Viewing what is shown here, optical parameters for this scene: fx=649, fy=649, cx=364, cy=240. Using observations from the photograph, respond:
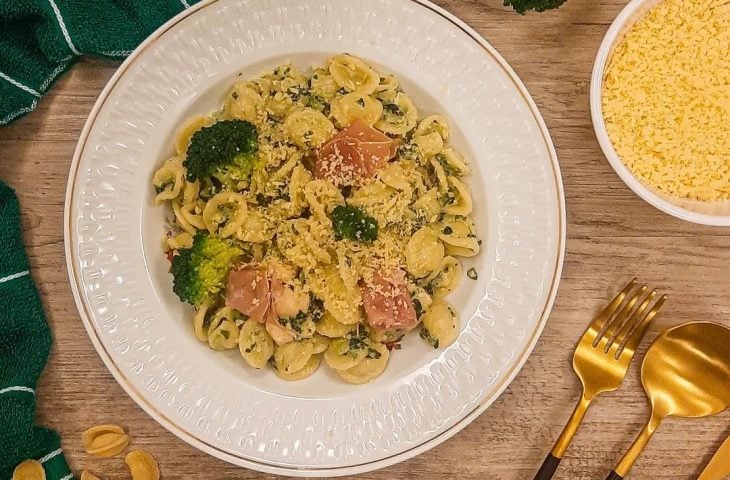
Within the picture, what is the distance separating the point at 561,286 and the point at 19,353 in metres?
1.83

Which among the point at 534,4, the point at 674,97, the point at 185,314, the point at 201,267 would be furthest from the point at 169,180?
the point at 674,97

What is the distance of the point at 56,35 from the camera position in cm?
209

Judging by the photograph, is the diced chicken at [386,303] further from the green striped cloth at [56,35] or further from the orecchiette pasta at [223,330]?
the green striped cloth at [56,35]

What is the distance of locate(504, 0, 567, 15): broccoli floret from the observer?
80.4 inches

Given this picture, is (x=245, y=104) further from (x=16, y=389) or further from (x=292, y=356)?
(x=16, y=389)

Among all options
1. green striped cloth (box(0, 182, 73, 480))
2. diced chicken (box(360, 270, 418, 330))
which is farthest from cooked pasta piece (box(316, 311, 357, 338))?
green striped cloth (box(0, 182, 73, 480))

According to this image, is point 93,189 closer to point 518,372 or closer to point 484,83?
point 484,83

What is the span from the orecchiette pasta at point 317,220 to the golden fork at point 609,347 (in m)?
0.47

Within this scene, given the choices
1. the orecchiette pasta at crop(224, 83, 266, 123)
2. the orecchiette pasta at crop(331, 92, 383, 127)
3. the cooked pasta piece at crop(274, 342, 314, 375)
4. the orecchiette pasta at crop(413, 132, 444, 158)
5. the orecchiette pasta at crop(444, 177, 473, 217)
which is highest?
the orecchiette pasta at crop(224, 83, 266, 123)

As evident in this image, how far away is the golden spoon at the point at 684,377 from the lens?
2.18 meters

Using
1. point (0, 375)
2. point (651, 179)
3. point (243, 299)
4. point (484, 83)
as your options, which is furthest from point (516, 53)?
point (0, 375)

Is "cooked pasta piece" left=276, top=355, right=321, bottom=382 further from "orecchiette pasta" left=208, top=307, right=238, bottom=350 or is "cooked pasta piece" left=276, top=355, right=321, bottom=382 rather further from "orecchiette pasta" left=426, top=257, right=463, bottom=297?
"orecchiette pasta" left=426, top=257, right=463, bottom=297

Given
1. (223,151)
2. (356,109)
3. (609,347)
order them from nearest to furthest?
1. (223,151)
2. (356,109)
3. (609,347)

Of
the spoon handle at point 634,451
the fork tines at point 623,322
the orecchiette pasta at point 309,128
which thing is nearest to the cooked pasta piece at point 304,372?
the orecchiette pasta at point 309,128
